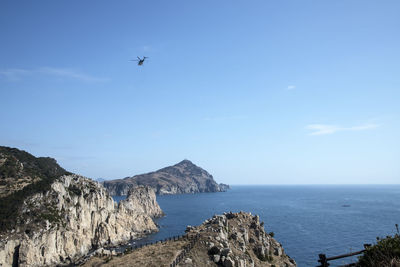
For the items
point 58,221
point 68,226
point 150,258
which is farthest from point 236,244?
point 58,221

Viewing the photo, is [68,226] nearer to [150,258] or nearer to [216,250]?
[150,258]

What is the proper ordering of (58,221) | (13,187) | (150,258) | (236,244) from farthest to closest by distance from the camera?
(13,187), (58,221), (236,244), (150,258)

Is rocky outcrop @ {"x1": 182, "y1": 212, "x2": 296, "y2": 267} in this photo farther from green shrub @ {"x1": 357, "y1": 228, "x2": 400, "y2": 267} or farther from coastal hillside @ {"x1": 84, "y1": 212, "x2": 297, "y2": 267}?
green shrub @ {"x1": 357, "y1": 228, "x2": 400, "y2": 267}

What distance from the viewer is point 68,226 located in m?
94.3

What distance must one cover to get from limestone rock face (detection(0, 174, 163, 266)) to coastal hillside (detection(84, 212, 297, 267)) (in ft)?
151

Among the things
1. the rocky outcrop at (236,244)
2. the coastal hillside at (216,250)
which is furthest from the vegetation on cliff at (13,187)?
the rocky outcrop at (236,244)

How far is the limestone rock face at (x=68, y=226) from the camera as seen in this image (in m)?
77.9

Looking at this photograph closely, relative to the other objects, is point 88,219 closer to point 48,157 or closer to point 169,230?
point 169,230

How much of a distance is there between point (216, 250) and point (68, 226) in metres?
73.9

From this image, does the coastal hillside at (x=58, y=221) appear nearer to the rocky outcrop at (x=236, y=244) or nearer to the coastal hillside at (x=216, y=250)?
the coastal hillside at (x=216, y=250)

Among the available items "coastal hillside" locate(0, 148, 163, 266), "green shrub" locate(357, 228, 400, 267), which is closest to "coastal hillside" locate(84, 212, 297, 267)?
"green shrub" locate(357, 228, 400, 267)

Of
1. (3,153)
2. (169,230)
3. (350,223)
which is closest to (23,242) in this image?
(3,153)

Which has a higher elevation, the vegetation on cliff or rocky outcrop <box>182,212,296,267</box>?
the vegetation on cliff

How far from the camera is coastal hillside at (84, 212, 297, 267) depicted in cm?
3831
